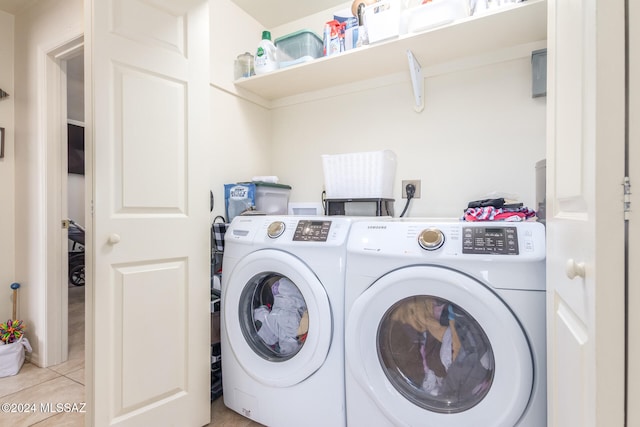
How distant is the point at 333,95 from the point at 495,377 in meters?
1.76

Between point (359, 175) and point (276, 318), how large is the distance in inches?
31.7

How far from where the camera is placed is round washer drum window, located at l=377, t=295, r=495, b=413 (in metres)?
1.02

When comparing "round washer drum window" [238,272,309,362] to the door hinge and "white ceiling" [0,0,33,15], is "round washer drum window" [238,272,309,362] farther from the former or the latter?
"white ceiling" [0,0,33,15]

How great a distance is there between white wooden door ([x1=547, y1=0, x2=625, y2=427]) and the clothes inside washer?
950mm

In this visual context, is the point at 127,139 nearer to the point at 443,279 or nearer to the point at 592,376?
the point at 443,279

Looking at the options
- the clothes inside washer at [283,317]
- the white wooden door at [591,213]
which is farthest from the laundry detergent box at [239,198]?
the white wooden door at [591,213]

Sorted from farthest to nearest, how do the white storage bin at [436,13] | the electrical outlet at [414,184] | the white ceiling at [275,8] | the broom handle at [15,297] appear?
the broom handle at [15,297], the white ceiling at [275,8], the electrical outlet at [414,184], the white storage bin at [436,13]

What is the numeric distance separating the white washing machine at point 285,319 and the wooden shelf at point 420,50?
0.92m

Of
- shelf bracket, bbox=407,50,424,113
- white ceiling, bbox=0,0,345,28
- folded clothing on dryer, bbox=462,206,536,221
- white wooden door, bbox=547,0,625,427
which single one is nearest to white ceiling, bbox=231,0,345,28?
white ceiling, bbox=0,0,345,28

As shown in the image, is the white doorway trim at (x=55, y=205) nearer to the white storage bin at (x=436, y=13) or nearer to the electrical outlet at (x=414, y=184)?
the white storage bin at (x=436, y=13)

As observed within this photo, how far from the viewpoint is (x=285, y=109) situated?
7.59 feet

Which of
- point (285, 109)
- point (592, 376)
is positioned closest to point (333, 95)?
point (285, 109)

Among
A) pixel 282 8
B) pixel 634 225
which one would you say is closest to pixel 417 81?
pixel 282 8

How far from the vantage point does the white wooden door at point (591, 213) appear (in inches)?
17.6
